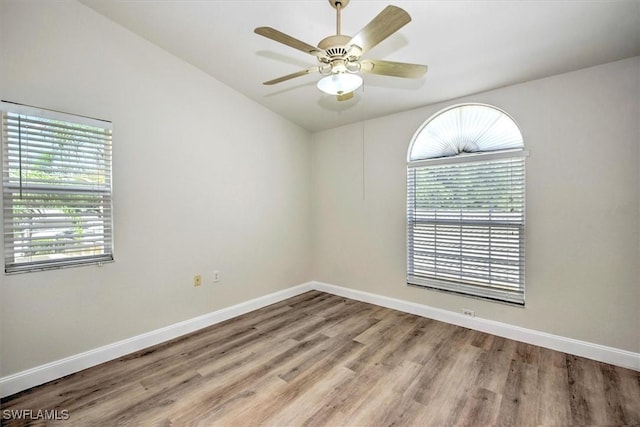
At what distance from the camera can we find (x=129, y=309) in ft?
8.75

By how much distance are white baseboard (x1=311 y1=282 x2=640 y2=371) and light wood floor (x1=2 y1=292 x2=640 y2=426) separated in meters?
0.09

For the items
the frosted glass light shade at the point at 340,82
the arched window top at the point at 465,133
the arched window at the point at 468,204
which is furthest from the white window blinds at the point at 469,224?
the frosted glass light shade at the point at 340,82

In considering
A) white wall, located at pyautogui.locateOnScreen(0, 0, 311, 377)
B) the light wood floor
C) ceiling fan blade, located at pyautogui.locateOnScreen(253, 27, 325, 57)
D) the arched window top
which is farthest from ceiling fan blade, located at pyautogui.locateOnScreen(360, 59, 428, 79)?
the light wood floor

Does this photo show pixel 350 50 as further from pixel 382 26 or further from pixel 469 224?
pixel 469 224

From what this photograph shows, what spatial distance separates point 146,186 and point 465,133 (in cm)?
336

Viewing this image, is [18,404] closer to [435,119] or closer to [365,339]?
[365,339]

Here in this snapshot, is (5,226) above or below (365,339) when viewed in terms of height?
above

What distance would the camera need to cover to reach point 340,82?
1.83 m

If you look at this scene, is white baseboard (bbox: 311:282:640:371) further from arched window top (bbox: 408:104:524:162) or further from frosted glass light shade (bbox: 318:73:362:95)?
frosted glass light shade (bbox: 318:73:362:95)

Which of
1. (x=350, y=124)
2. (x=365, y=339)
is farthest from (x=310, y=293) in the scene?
(x=350, y=124)

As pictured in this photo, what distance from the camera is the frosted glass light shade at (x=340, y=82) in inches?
70.9

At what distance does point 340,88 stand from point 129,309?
266cm

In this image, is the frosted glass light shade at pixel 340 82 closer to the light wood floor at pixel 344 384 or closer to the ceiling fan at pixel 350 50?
the ceiling fan at pixel 350 50

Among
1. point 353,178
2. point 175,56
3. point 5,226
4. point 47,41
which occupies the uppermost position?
point 175,56
